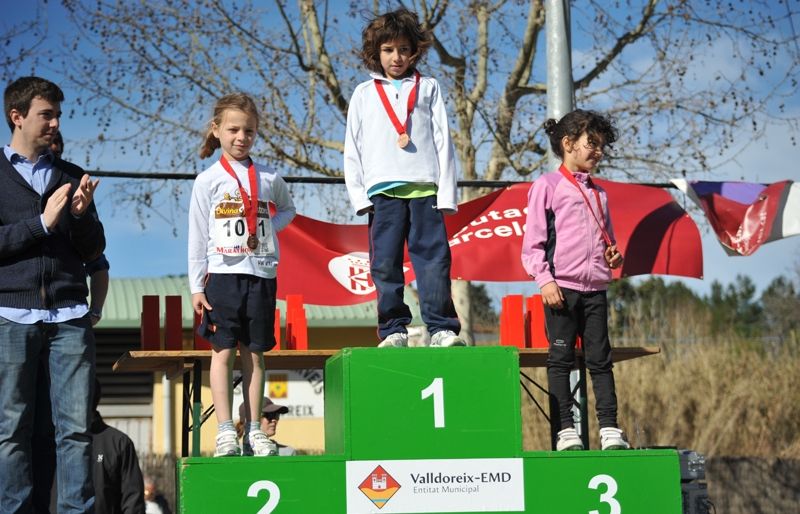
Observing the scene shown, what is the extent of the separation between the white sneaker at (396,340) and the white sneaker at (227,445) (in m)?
0.83

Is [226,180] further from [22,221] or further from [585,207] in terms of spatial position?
[585,207]

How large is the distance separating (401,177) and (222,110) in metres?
0.96

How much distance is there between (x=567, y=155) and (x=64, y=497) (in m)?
3.19

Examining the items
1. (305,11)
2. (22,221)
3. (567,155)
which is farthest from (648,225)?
(305,11)

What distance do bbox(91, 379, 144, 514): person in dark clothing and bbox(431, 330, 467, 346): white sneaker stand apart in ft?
7.13

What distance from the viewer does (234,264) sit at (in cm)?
523

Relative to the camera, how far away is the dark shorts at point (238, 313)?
17.1ft

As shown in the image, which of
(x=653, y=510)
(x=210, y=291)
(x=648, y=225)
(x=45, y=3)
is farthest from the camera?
(x=45, y=3)

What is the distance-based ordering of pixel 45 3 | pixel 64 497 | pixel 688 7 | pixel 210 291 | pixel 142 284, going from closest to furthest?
pixel 64 497, pixel 210 291, pixel 45 3, pixel 688 7, pixel 142 284

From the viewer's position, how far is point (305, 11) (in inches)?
527

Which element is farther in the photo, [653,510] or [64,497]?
[653,510]

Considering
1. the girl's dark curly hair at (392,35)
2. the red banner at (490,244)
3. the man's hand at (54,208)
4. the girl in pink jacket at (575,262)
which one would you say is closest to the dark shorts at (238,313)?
the man's hand at (54,208)

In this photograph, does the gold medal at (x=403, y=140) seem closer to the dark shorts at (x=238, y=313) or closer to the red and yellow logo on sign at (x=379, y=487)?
the dark shorts at (x=238, y=313)

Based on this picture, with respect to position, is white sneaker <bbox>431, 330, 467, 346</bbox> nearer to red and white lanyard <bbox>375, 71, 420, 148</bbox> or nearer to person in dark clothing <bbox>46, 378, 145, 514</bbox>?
red and white lanyard <bbox>375, 71, 420, 148</bbox>
